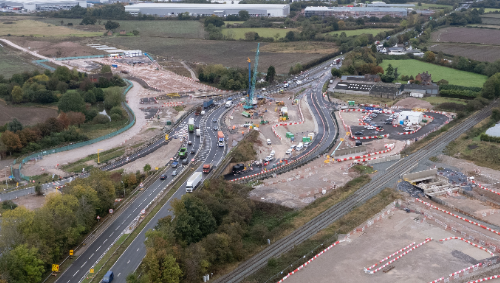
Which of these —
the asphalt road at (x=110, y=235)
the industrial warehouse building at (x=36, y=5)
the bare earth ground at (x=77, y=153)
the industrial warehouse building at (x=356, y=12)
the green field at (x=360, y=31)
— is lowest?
the asphalt road at (x=110, y=235)

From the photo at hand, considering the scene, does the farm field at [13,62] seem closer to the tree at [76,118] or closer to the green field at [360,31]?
the tree at [76,118]

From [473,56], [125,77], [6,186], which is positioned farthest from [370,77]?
[6,186]

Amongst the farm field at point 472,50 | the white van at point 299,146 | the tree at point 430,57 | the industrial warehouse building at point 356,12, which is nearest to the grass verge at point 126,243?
the white van at point 299,146

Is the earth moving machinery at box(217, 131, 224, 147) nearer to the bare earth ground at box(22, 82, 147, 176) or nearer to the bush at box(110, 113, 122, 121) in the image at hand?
the bare earth ground at box(22, 82, 147, 176)

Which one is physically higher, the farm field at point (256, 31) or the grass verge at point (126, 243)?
the farm field at point (256, 31)

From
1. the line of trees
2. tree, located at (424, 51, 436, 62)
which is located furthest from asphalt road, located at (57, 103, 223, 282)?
tree, located at (424, 51, 436, 62)

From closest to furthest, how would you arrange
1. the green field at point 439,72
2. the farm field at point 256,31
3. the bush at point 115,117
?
the bush at point 115,117, the green field at point 439,72, the farm field at point 256,31

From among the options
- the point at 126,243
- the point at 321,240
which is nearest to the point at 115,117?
the point at 126,243
